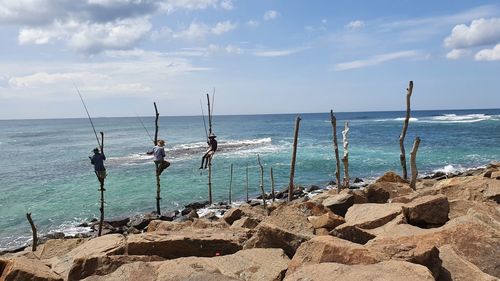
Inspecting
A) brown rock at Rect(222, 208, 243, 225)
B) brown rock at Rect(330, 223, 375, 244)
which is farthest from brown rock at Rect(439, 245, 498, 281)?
brown rock at Rect(222, 208, 243, 225)

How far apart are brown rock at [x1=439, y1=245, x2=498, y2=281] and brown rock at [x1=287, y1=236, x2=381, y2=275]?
1.04 m

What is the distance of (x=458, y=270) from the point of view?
6.29 metres

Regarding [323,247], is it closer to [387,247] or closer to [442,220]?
[387,247]

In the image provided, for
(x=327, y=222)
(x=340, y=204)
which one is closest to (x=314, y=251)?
(x=327, y=222)

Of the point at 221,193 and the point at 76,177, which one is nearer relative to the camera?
the point at 221,193

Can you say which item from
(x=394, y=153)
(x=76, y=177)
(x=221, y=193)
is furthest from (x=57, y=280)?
(x=394, y=153)

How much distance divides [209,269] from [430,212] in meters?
4.96

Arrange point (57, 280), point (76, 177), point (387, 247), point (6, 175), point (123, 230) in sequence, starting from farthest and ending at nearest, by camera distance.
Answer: point (6, 175)
point (76, 177)
point (123, 230)
point (57, 280)
point (387, 247)

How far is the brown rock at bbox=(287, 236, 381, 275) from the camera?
243 inches

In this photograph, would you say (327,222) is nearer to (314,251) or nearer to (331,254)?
(314,251)

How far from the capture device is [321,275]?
5676 millimetres

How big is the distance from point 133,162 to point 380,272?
138 ft

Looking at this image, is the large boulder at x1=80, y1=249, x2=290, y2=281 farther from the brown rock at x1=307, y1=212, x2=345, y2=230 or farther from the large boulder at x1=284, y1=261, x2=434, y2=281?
the brown rock at x1=307, y1=212, x2=345, y2=230

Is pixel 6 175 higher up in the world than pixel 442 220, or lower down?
lower down
